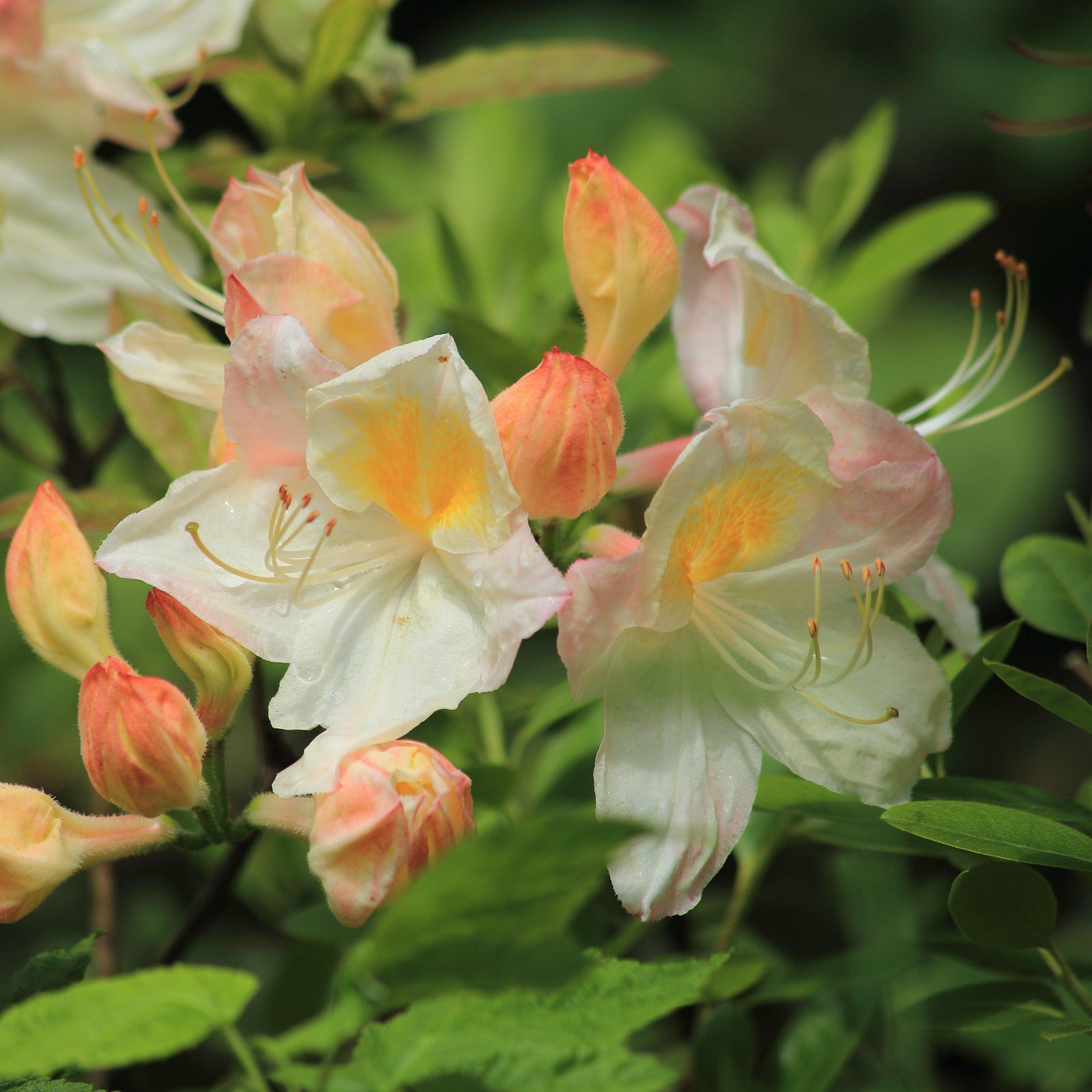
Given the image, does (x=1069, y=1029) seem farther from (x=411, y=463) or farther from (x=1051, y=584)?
(x=411, y=463)

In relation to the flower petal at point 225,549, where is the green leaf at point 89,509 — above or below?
below

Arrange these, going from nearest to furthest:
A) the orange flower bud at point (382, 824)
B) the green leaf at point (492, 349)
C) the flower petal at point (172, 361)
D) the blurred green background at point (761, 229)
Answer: the orange flower bud at point (382, 824)
the flower petal at point (172, 361)
the green leaf at point (492, 349)
the blurred green background at point (761, 229)

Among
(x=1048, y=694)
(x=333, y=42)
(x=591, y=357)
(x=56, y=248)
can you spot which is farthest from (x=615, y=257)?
(x=56, y=248)

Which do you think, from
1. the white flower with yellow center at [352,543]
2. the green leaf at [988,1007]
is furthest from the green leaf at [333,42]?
the green leaf at [988,1007]

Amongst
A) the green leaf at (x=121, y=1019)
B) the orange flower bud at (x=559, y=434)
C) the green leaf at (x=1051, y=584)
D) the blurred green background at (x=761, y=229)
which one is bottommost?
the blurred green background at (x=761, y=229)

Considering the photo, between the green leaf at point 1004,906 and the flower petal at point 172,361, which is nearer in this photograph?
the green leaf at point 1004,906

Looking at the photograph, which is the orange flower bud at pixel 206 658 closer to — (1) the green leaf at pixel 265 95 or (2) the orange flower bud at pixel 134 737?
(2) the orange flower bud at pixel 134 737

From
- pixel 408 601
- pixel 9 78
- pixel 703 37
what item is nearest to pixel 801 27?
pixel 703 37

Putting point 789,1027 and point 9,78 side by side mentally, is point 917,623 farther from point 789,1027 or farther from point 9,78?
point 9,78
